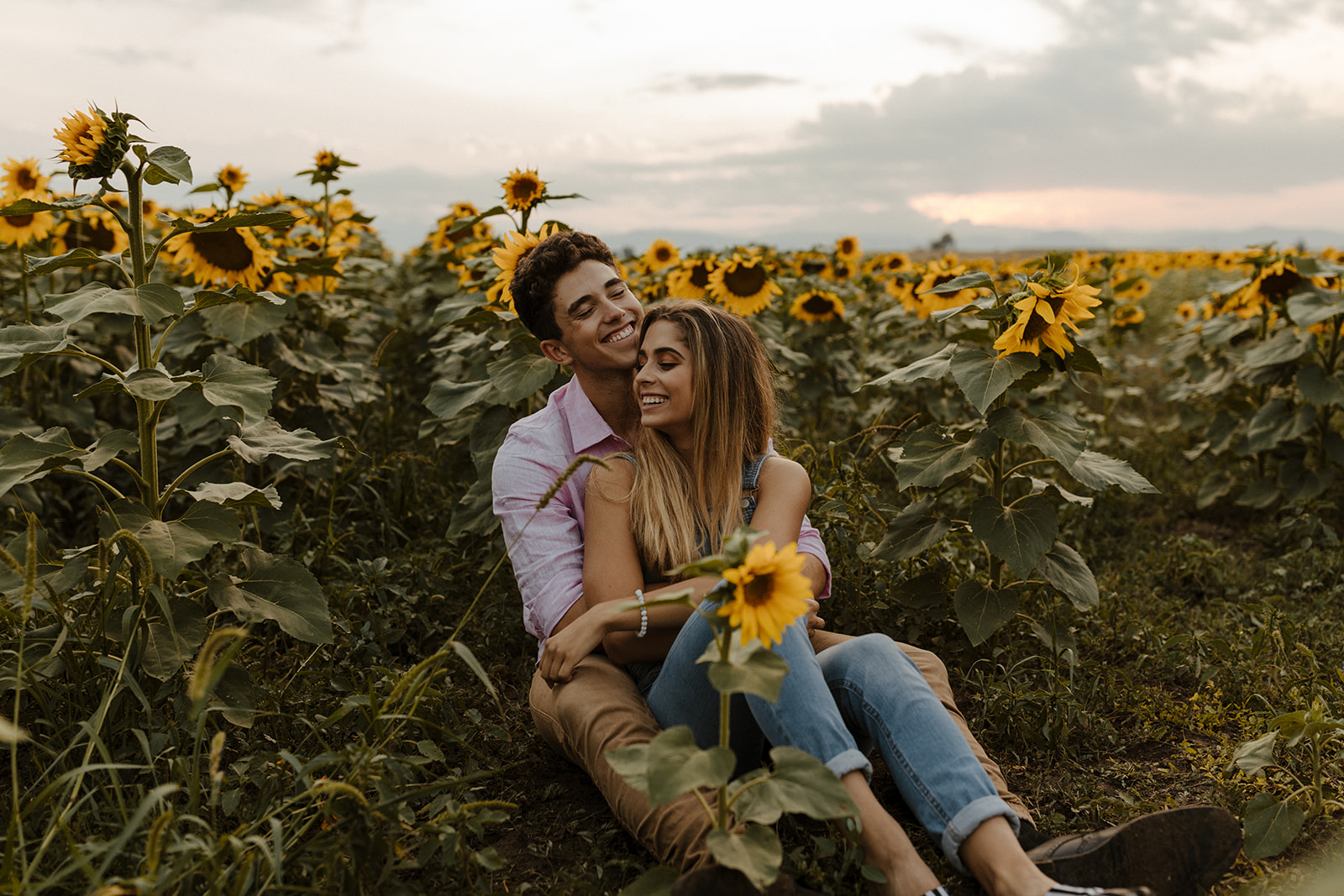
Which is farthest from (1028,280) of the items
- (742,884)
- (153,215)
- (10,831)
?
(153,215)

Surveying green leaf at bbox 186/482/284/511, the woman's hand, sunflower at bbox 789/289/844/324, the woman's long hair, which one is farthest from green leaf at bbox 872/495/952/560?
sunflower at bbox 789/289/844/324

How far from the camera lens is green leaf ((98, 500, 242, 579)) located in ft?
6.93

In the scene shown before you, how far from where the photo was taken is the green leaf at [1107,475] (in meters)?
2.62

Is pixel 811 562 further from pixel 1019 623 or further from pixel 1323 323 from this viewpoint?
pixel 1323 323

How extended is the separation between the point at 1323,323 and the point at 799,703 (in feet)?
12.3

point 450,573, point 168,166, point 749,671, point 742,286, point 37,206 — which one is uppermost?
point 168,166

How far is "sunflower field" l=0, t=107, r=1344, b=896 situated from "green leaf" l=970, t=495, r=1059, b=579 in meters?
0.01

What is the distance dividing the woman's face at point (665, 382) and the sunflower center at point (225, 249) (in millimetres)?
1987

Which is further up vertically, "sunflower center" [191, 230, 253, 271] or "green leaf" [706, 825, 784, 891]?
"sunflower center" [191, 230, 253, 271]

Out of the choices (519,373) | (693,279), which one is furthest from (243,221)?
(693,279)

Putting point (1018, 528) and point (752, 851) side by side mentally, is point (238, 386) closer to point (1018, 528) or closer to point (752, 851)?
point (752, 851)

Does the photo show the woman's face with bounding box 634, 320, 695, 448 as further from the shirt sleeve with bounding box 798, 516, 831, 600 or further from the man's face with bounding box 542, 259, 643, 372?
the shirt sleeve with bounding box 798, 516, 831, 600

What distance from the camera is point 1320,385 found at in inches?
163

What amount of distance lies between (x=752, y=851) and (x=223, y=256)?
3.05 metres
